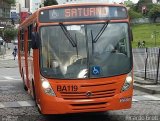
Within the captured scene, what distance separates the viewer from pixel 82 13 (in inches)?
427

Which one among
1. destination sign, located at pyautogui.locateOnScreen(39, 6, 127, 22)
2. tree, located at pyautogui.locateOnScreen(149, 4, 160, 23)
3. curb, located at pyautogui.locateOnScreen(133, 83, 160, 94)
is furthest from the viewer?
tree, located at pyautogui.locateOnScreen(149, 4, 160, 23)

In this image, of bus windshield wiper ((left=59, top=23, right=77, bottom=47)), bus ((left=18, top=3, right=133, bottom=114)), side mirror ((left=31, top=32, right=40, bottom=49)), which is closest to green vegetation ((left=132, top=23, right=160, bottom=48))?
bus ((left=18, top=3, right=133, bottom=114))

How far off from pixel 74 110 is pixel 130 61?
5.51 feet

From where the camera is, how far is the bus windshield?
10422 mm

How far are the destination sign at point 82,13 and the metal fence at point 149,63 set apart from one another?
8.28m

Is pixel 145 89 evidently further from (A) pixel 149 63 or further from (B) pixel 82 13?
(B) pixel 82 13

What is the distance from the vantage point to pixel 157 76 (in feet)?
61.8

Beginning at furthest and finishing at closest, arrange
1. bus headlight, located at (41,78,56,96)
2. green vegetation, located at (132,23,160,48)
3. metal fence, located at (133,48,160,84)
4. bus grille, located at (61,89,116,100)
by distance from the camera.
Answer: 1. green vegetation, located at (132,23,160,48)
2. metal fence, located at (133,48,160,84)
3. bus headlight, located at (41,78,56,96)
4. bus grille, located at (61,89,116,100)

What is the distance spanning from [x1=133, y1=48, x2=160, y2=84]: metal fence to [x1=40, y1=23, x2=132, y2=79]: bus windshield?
329 inches

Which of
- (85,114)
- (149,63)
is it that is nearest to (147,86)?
(149,63)

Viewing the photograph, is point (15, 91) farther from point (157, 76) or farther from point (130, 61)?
point (130, 61)

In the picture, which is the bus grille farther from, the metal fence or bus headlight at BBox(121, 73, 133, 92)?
the metal fence

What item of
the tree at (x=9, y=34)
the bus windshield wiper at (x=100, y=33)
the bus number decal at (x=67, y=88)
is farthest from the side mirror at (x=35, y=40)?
the tree at (x=9, y=34)

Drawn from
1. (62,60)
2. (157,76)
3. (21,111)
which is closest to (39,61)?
(62,60)
